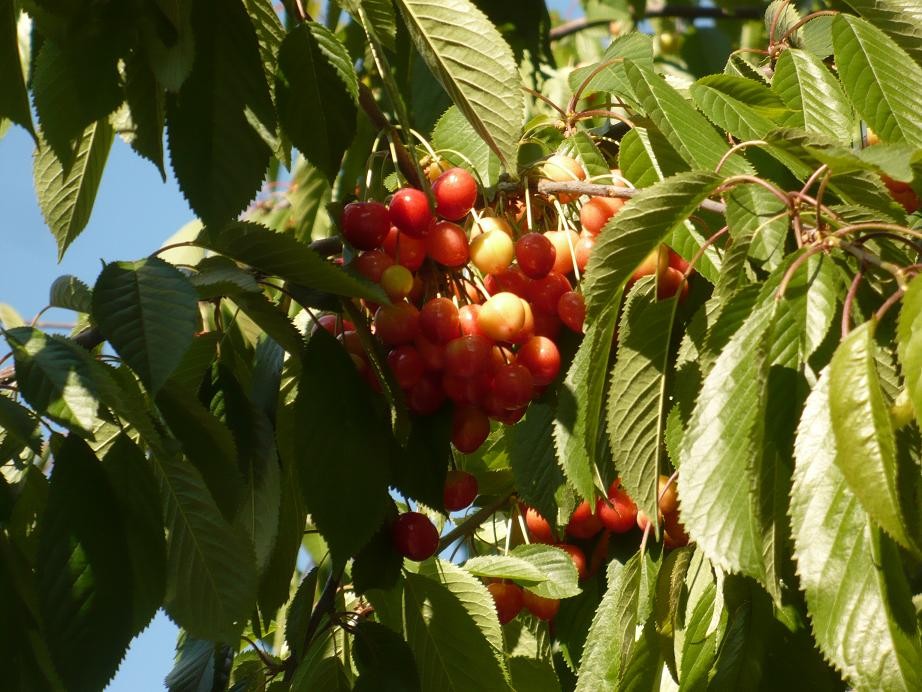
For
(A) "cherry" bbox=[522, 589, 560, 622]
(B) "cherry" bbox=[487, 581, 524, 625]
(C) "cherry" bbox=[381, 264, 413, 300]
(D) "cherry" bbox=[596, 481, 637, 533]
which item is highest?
(C) "cherry" bbox=[381, 264, 413, 300]

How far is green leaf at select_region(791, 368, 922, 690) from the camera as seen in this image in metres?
0.94

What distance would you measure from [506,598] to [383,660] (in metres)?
0.42

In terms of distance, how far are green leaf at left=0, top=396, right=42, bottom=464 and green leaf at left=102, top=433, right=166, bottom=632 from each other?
3.1 inches

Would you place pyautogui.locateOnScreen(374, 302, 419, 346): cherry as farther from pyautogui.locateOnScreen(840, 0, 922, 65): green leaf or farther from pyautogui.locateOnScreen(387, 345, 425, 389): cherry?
pyautogui.locateOnScreen(840, 0, 922, 65): green leaf

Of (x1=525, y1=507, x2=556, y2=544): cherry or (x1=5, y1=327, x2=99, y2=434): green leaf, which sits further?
(x1=525, y1=507, x2=556, y2=544): cherry

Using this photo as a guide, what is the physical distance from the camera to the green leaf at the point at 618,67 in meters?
1.70

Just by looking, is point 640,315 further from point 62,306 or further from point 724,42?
point 724,42

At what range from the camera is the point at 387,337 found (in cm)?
141

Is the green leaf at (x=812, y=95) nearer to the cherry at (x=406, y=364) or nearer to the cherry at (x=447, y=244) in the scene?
the cherry at (x=447, y=244)

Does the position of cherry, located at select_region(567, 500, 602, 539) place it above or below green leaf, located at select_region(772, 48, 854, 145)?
below

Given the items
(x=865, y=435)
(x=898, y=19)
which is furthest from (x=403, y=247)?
(x=898, y=19)

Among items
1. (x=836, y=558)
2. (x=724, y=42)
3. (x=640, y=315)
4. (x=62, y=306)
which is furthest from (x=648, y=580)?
(x=724, y=42)

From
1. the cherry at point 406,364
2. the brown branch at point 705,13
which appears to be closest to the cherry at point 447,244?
the cherry at point 406,364

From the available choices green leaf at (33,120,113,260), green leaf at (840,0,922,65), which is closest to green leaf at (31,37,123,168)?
green leaf at (33,120,113,260)
